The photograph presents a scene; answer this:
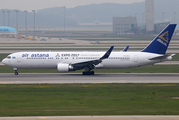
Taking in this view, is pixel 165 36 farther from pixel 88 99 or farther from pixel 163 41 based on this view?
pixel 88 99

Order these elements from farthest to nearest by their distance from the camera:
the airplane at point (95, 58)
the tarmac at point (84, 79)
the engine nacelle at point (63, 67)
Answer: the airplane at point (95, 58), the engine nacelle at point (63, 67), the tarmac at point (84, 79)

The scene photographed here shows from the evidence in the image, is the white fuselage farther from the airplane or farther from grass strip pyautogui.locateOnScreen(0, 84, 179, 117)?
grass strip pyautogui.locateOnScreen(0, 84, 179, 117)

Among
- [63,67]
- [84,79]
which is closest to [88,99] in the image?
[84,79]

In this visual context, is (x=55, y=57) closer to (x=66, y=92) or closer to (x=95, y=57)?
(x=95, y=57)

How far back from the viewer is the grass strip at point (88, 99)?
21.2m

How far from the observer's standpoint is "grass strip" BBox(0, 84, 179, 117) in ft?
69.4

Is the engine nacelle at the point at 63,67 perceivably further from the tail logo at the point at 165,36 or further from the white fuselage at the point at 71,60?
the tail logo at the point at 165,36

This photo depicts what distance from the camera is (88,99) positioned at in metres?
26.1

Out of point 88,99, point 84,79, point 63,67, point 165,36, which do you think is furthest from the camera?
point 165,36

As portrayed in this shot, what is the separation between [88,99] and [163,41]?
23.1 m

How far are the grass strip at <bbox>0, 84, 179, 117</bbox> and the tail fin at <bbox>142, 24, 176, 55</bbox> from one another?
40.3 feet

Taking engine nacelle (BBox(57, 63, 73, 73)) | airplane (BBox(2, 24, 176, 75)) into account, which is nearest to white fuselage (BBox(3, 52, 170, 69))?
airplane (BBox(2, 24, 176, 75))

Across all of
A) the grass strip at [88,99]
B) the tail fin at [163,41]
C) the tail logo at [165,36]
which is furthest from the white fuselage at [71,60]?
the grass strip at [88,99]

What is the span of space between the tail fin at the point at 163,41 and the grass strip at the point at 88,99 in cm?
1229
